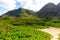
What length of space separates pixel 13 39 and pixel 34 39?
2711mm

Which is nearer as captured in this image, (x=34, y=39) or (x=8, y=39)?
(x=8, y=39)

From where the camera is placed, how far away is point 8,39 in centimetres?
1969

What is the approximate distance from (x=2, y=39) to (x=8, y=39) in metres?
0.76

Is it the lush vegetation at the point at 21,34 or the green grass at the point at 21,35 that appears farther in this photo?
the lush vegetation at the point at 21,34

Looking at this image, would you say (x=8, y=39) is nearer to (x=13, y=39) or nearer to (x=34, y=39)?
(x=13, y=39)

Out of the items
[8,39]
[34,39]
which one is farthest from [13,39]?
[34,39]

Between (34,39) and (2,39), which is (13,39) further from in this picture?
(34,39)

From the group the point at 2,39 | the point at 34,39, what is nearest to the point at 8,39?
the point at 2,39

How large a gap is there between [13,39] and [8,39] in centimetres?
78

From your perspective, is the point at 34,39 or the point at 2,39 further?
the point at 34,39

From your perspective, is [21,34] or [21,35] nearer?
[21,35]

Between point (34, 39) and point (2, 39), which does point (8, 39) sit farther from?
point (34, 39)

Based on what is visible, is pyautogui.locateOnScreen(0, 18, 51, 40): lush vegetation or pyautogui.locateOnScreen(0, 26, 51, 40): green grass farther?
pyautogui.locateOnScreen(0, 18, 51, 40): lush vegetation

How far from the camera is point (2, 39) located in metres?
20.0
